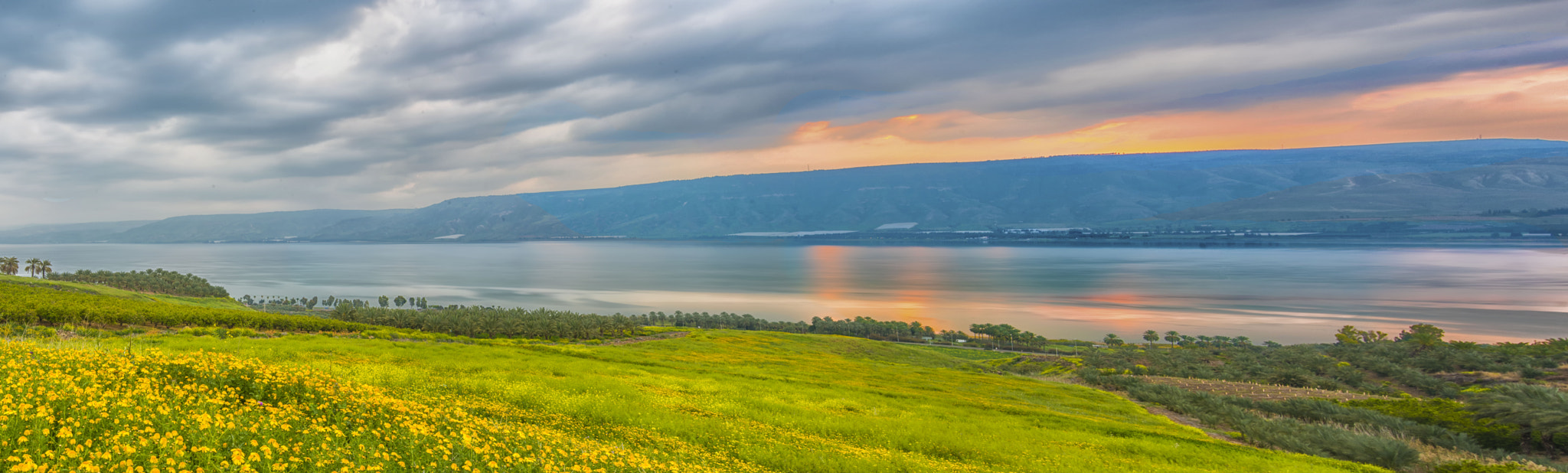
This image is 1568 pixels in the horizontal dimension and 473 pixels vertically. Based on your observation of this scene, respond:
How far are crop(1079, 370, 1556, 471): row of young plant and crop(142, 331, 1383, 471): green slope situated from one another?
11.9ft

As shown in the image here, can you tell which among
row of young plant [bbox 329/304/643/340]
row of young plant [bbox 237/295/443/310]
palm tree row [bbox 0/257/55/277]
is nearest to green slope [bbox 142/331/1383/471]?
row of young plant [bbox 329/304/643/340]

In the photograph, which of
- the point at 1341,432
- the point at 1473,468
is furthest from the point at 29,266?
the point at 1473,468

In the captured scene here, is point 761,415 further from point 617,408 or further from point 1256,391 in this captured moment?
point 1256,391

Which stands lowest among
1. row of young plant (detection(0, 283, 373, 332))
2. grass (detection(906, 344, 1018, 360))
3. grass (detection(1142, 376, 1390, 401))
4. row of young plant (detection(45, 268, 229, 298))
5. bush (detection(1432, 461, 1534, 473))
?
grass (detection(906, 344, 1018, 360))

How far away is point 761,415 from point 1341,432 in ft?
94.8

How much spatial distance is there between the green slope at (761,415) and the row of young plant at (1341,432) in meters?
3.62

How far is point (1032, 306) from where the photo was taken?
185750mm

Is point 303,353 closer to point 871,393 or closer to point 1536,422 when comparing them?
point 871,393

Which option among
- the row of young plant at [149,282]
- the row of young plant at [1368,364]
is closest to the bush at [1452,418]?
the row of young plant at [1368,364]

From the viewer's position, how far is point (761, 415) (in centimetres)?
2386

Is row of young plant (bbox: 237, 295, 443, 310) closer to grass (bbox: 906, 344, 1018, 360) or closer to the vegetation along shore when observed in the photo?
the vegetation along shore

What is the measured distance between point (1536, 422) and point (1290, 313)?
17362cm

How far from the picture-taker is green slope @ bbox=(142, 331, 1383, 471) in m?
19.1

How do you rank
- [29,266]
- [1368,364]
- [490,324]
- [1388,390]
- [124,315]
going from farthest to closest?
1. [29,266]
2. [1368,364]
3. [1388,390]
4. [490,324]
5. [124,315]
